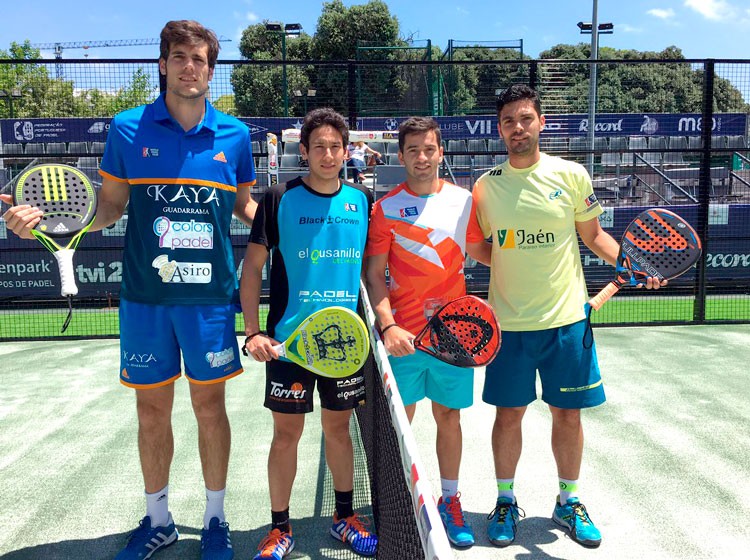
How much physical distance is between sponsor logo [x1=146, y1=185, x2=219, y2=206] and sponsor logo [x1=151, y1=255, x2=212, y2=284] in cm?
24

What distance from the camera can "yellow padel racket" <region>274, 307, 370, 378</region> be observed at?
93.5 inches

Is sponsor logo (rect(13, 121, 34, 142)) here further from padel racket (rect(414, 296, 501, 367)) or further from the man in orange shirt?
padel racket (rect(414, 296, 501, 367))

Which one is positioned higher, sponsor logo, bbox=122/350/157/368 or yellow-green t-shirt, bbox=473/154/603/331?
yellow-green t-shirt, bbox=473/154/603/331

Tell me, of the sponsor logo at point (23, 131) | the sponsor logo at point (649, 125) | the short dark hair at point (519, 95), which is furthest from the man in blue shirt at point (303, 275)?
the sponsor logo at point (649, 125)

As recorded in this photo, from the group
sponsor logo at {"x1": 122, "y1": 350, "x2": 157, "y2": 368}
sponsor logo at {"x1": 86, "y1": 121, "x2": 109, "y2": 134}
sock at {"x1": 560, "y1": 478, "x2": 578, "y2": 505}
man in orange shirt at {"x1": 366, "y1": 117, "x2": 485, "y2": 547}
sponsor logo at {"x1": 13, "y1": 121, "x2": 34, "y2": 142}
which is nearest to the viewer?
sponsor logo at {"x1": 122, "y1": 350, "x2": 157, "y2": 368}

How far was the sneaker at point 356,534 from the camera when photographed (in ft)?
8.75

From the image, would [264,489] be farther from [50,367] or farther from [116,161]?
[50,367]

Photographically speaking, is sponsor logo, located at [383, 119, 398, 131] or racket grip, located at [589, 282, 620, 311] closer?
racket grip, located at [589, 282, 620, 311]

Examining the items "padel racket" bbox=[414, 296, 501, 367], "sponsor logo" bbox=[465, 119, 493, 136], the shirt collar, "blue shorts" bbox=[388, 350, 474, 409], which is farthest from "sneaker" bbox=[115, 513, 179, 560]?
"sponsor logo" bbox=[465, 119, 493, 136]

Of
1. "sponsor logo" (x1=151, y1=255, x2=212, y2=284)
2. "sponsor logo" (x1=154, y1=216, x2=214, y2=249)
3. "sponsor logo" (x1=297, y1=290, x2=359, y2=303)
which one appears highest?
"sponsor logo" (x1=154, y1=216, x2=214, y2=249)

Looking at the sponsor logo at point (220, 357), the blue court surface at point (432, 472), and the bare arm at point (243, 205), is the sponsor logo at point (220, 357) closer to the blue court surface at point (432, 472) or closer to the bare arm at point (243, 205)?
the bare arm at point (243, 205)

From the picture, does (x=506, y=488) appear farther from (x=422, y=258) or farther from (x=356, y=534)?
(x=422, y=258)

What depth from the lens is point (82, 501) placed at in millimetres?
3186

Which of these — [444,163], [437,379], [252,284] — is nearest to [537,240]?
[437,379]
